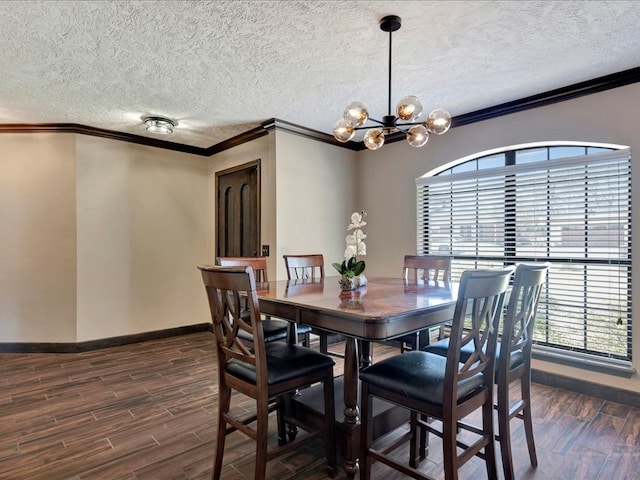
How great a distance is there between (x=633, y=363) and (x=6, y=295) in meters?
5.84

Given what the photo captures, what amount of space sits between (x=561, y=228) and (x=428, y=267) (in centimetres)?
120

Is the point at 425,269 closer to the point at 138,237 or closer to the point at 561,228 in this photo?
the point at 561,228

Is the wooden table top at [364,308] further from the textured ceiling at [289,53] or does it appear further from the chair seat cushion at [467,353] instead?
the textured ceiling at [289,53]

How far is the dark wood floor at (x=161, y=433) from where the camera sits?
192 centimetres

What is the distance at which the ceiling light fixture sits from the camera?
147 inches

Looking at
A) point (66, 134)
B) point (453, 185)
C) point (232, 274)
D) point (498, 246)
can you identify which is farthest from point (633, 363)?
point (66, 134)

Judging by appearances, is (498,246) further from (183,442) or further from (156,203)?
(156,203)

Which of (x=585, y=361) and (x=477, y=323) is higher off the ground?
(x=477, y=323)

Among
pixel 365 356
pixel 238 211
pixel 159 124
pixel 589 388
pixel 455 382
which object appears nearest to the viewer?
pixel 455 382

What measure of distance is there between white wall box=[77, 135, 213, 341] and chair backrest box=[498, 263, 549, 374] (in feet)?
13.2

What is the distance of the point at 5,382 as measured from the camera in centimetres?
309

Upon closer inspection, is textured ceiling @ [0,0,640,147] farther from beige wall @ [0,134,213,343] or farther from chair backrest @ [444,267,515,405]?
chair backrest @ [444,267,515,405]

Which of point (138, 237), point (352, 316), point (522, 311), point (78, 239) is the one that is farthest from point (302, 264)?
point (78, 239)

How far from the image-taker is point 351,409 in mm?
1872
